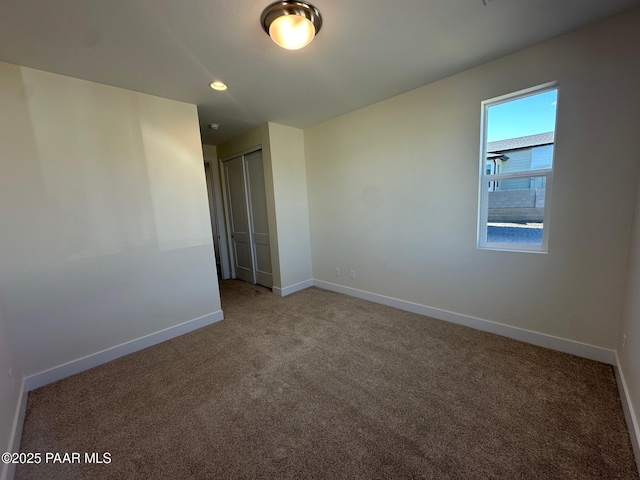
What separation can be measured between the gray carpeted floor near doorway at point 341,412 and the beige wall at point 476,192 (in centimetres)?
46

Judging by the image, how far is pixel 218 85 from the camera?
2.40 metres

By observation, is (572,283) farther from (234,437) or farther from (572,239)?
(234,437)

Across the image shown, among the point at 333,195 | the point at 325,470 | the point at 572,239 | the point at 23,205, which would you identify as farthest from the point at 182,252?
the point at 572,239

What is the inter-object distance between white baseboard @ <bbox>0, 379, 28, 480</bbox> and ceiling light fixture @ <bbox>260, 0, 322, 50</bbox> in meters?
2.84

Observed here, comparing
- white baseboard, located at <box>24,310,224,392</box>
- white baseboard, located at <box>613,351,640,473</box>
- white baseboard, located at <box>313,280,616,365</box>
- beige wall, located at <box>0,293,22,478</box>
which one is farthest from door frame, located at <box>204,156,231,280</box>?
white baseboard, located at <box>613,351,640,473</box>

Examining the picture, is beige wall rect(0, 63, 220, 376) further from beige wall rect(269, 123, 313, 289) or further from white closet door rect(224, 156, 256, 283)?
white closet door rect(224, 156, 256, 283)

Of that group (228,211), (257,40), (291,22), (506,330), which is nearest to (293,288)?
(228,211)

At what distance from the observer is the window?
2.15m

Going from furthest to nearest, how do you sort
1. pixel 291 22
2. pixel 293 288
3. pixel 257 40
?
pixel 293 288, pixel 257 40, pixel 291 22

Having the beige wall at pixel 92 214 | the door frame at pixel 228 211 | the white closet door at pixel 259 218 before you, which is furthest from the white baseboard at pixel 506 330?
the beige wall at pixel 92 214

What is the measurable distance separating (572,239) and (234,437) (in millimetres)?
2842

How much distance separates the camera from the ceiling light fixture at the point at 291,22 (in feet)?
4.97

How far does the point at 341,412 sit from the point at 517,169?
252 cm

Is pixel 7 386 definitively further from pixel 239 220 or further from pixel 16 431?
pixel 239 220
